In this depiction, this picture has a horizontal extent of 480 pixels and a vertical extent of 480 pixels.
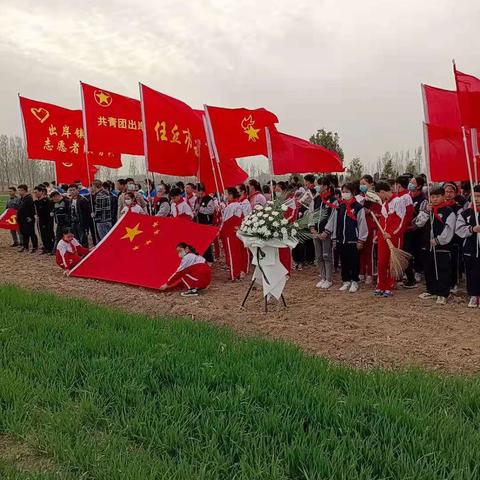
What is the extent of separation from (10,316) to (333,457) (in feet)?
15.1

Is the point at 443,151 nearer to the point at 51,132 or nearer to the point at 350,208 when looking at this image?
the point at 350,208

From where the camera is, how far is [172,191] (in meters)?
10.8

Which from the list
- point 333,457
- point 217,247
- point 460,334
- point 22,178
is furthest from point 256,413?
point 22,178

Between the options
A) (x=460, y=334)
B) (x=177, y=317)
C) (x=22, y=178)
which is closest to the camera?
(x=460, y=334)

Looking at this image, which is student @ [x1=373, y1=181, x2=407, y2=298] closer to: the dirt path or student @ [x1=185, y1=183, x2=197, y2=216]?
the dirt path

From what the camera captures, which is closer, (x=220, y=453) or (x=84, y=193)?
(x=220, y=453)

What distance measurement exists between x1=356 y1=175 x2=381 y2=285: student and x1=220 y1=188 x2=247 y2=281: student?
2347mm

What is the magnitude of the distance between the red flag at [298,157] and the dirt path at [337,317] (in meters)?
2.20

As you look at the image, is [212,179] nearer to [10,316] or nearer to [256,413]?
[10,316]

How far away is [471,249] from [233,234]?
4.34 m

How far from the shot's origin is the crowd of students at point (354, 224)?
7.39m

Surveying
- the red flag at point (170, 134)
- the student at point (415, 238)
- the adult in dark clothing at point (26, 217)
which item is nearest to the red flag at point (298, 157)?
the student at point (415, 238)

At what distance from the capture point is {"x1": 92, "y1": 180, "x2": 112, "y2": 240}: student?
1239cm

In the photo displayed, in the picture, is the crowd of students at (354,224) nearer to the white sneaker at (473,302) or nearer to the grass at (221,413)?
the white sneaker at (473,302)
